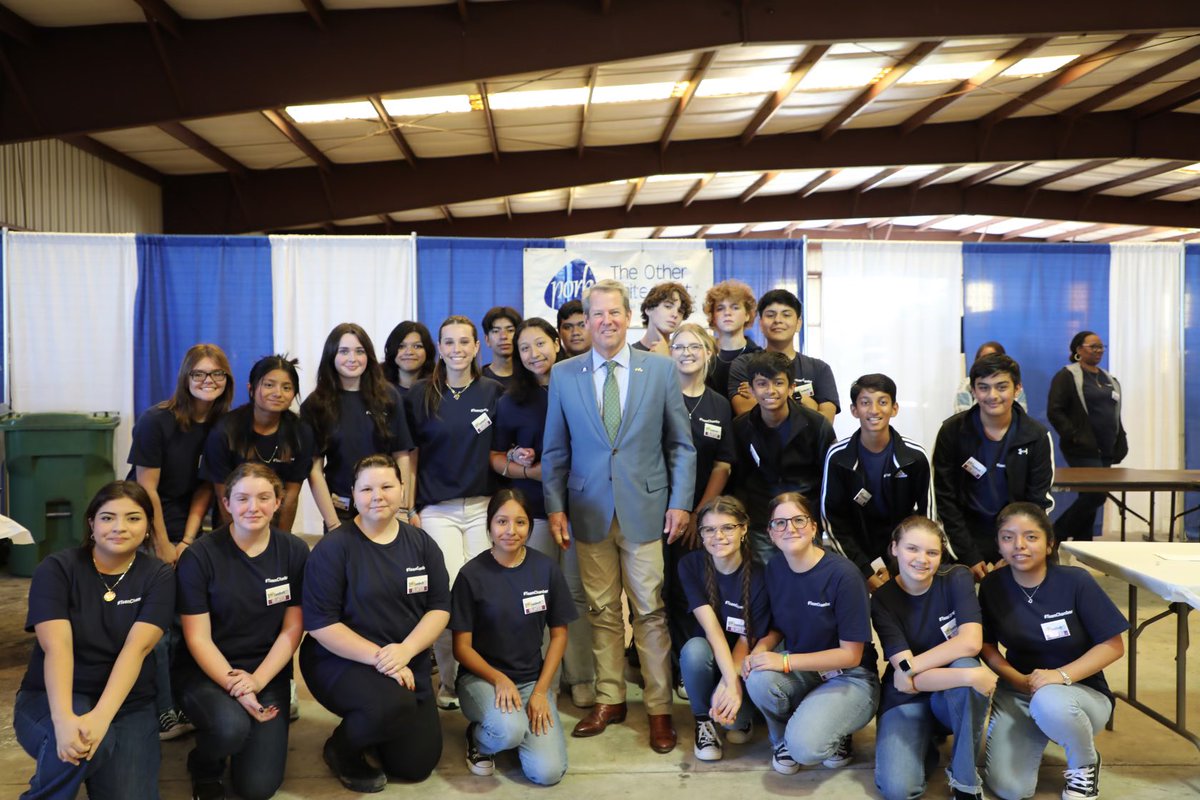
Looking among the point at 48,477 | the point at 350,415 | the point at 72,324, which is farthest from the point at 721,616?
the point at 72,324

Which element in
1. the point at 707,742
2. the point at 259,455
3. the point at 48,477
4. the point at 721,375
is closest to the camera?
the point at 707,742

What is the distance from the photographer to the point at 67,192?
720cm

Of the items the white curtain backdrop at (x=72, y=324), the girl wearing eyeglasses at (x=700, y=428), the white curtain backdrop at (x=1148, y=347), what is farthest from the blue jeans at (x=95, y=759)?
the white curtain backdrop at (x=1148, y=347)

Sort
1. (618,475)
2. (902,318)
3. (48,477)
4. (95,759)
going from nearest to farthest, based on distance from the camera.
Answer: (95,759) → (618,475) → (48,477) → (902,318)

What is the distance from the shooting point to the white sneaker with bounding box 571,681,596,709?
3350 mm

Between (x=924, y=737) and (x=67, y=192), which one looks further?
(x=67, y=192)

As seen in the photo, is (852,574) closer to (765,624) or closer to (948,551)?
(765,624)

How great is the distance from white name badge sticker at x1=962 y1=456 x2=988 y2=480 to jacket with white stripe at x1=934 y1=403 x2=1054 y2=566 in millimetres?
17

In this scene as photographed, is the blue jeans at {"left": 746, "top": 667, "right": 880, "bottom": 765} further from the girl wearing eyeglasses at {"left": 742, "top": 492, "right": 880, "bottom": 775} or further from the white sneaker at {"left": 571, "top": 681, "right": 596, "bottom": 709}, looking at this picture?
the white sneaker at {"left": 571, "top": 681, "right": 596, "bottom": 709}

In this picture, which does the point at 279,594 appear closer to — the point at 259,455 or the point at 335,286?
the point at 259,455

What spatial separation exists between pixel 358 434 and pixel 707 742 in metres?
1.62

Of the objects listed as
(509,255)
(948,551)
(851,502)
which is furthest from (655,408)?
(509,255)

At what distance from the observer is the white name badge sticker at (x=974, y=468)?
10.6 feet

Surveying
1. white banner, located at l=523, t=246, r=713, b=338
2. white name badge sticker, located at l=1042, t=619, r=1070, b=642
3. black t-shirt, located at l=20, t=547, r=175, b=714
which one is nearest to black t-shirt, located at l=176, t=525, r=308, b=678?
black t-shirt, located at l=20, t=547, r=175, b=714
